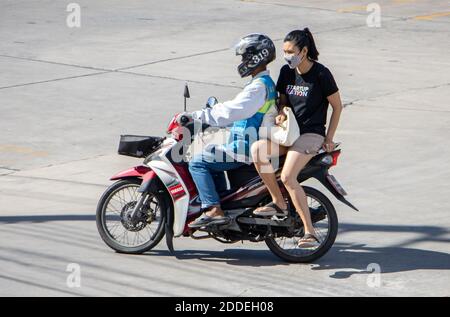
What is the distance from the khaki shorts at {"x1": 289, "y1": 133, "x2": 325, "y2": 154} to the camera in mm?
8695

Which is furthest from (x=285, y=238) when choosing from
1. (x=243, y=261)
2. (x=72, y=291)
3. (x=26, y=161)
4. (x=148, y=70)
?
(x=148, y=70)

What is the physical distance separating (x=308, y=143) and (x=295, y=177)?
29 cm

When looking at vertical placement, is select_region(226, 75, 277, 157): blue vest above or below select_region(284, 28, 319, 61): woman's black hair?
below

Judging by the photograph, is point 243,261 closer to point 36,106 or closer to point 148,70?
point 36,106

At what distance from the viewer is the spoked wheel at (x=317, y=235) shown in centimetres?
884

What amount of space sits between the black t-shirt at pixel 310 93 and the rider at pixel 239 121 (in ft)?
0.54

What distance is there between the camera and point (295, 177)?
870cm

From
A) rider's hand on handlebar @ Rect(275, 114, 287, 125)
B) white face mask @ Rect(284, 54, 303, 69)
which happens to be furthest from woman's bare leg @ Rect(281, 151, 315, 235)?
white face mask @ Rect(284, 54, 303, 69)

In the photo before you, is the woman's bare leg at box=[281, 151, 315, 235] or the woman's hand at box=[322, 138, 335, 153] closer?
the woman's bare leg at box=[281, 151, 315, 235]

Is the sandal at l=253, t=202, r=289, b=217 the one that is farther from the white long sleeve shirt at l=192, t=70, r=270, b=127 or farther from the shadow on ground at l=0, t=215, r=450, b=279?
the white long sleeve shirt at l=192, t=70, r=270, b=127

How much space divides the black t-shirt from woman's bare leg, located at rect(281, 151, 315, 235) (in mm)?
250

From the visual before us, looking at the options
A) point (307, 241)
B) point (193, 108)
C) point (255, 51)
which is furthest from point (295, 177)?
point (193, 108)

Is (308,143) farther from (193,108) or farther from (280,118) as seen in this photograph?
(193,108)
